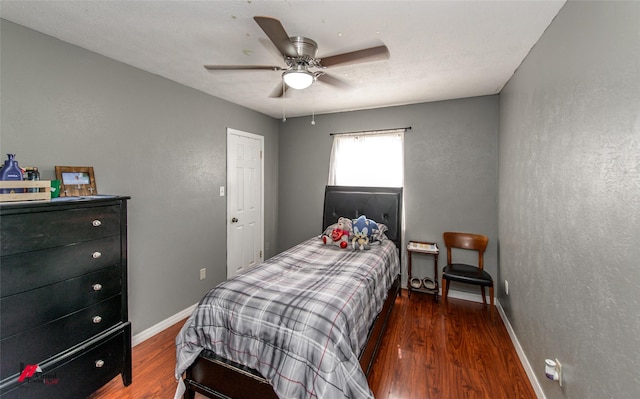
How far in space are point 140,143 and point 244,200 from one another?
1518 mm

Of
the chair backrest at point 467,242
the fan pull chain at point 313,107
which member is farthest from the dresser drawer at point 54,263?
the chair backrest at point 467,242

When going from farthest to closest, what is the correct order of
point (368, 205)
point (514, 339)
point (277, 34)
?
point (368, 205)
point (514, 339)
point (277, 34)

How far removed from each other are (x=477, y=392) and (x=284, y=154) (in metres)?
3.73

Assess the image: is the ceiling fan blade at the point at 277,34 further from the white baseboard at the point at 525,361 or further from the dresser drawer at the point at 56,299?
the white baseboard at the point at 525,361

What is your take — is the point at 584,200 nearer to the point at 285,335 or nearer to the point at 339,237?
the point at 285,335

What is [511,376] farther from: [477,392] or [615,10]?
[615,10]

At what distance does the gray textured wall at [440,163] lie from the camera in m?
3.17

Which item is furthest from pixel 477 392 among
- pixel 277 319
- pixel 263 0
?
pixel 263 0

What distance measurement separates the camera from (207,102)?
3.06m

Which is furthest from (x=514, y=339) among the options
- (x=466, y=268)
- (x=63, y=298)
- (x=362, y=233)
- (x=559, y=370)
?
(x=63, y=298)

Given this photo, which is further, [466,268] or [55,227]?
[466,268]

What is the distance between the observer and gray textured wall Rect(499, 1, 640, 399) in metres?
0.99

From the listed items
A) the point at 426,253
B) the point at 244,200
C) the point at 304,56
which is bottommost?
the point at 426,253

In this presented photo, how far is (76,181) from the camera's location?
77.4 inches
